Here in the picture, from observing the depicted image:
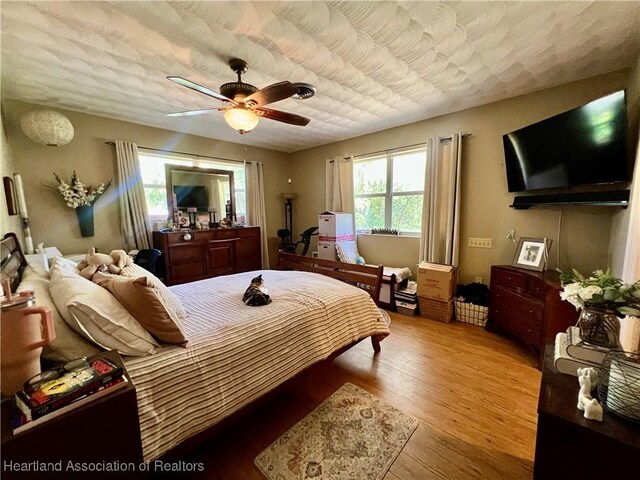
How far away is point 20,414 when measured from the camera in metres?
0.73

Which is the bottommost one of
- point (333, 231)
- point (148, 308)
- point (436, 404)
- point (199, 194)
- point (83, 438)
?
point (436, 404)

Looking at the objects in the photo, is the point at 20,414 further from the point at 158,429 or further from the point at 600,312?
the point at 600,312

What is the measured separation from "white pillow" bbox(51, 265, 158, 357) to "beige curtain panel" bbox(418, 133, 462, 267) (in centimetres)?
331

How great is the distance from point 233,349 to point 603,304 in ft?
5.63

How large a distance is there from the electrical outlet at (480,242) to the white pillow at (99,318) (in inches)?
137

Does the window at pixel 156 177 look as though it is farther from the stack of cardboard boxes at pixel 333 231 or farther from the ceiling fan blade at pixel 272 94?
the ceiling fan blade at pixel 272 94

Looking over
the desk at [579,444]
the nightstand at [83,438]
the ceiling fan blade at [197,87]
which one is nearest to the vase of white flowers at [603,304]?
the desk at [579,444]

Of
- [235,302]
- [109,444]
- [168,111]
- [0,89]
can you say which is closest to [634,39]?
[235,302]

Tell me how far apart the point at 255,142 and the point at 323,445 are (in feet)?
14.8

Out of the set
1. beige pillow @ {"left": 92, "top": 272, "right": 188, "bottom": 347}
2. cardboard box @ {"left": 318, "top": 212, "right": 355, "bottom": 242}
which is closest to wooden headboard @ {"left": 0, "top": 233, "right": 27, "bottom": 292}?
beige pillow @ {"left": 92, "top": 272, "right": 188, "bottom": 347}

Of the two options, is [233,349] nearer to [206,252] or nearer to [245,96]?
[245,96]

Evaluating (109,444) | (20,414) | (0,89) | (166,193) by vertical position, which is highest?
(0,89)

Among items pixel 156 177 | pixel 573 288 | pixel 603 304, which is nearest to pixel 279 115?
pixel 573 288

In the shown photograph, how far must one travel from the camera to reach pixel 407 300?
11.3 feet
